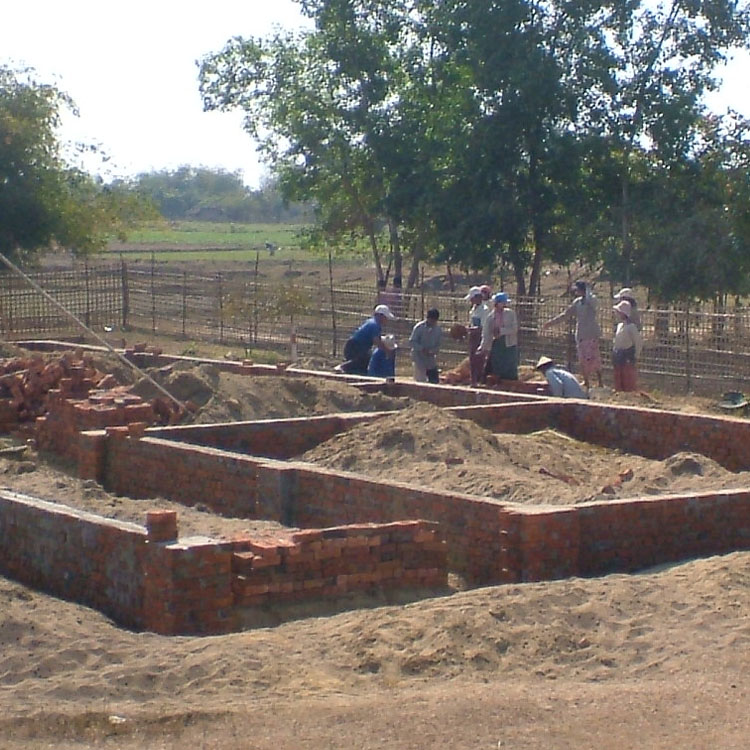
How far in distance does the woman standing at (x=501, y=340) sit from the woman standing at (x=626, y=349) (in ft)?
5.55

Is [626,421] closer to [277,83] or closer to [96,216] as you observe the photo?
[277,83]

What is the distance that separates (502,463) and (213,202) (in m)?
124

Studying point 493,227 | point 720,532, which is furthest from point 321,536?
point 493,227

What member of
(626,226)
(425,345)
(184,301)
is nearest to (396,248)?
(184,301)

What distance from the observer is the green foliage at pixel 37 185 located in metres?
34.4

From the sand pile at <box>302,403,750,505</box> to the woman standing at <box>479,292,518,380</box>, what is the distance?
10.5ft

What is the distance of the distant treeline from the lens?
123938 mm

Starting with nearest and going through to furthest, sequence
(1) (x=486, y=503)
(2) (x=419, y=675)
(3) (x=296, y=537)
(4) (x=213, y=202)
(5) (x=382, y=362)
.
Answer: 1. (2) (x=419, y=675)
2. (3) (x=296, y=537)
3. (1) (x=486, y=503)
4. (5) (x=382, y=362)
5. (4) (x=213, y=202)

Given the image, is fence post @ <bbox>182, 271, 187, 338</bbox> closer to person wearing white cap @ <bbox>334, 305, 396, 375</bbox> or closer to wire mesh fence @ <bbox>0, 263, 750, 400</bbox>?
wire mesh fence @ <bbox>0, 263, 750, 400</bbox>

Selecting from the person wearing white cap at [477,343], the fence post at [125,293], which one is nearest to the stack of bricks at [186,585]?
the person wearing white cap at [477,343]

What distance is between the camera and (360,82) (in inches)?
1268

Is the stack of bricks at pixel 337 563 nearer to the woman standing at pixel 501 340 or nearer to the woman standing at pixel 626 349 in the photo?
the woman standing at pixel 501 340

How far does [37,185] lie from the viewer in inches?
1366

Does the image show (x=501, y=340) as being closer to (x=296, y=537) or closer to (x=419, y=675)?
(x=296, y=537)
